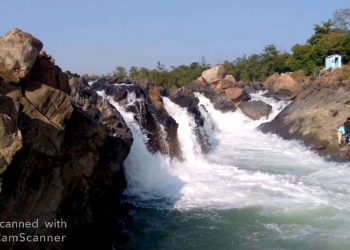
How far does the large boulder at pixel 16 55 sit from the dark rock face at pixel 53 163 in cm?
17

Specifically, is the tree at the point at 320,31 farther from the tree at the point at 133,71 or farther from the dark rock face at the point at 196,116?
the dark rock face at the point at 196,116

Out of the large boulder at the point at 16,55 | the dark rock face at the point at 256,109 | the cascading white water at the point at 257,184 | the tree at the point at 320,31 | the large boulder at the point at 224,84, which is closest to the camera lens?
the large boulder at the point at 16,55

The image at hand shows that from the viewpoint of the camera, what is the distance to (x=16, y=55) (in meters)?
7.76

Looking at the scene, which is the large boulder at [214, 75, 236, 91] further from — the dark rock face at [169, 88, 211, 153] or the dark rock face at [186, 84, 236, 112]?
the dark rock face at [169, 88, 211, 153]

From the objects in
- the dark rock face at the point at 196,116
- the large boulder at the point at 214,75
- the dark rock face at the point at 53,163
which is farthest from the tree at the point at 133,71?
the dark rock face at the point at 53,163

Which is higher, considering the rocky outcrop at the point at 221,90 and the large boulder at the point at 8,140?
the rocky outcrop at the point at 221,90

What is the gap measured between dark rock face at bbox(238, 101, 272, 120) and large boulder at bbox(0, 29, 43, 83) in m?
24.5

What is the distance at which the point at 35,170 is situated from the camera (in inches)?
283

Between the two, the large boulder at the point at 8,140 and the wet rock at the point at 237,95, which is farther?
the wet rock at the point at 237,95

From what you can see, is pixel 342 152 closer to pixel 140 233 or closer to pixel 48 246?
pixel 140 233

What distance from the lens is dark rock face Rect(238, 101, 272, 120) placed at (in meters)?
30.9

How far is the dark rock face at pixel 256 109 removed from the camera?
30.9m

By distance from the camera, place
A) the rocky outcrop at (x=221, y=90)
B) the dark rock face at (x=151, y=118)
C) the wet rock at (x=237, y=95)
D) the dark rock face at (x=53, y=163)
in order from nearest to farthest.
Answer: the dark rock face at (x=53, y=163) < the dark rock face at (x=151, y=118) < the rocky outcrop at (x=221, y=90) < the wet rock at (x=237, y=95)

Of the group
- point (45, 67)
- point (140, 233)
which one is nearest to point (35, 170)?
point (45, 67)
